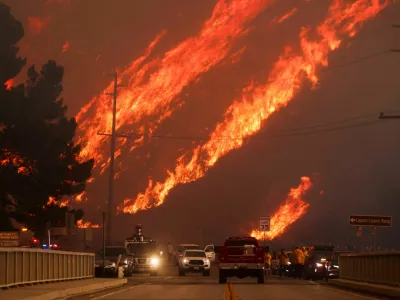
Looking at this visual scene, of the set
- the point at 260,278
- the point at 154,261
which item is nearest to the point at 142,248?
the point at 154,261

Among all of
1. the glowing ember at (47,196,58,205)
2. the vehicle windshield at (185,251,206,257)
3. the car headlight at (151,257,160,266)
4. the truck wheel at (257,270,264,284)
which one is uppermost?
the glowing ember at (47,196,58,205)

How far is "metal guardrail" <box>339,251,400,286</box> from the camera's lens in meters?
35.2

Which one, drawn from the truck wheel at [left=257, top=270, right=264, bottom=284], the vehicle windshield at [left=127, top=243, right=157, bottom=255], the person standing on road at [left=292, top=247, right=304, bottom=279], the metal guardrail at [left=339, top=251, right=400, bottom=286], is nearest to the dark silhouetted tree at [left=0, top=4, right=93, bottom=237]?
the vehicle windshield at [left=127, top=243, right=157, bottom=255]

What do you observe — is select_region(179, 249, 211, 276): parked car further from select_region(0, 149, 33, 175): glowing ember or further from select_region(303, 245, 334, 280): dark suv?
select_region(0, 149, 33, 175): glowing ember

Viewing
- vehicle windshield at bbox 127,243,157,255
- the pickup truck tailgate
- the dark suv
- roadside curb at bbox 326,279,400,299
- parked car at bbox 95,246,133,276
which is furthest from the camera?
vehicle windshield at bbox 127,243,157,255

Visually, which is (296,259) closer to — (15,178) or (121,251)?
(121,251)

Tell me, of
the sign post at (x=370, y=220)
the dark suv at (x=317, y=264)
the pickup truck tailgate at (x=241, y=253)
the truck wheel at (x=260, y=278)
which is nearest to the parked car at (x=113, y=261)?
the pickup truck tailgate at (x=241, y=253)

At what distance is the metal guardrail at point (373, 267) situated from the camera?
116ft

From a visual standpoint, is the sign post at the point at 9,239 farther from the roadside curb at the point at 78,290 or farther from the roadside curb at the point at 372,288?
the roadside curb at the point at 372,288

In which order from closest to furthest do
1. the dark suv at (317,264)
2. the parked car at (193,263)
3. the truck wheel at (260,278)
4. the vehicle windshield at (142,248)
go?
1. the truck wheel at (260,278)
2. the dark suv at (317,264)
3. the vehicle windshield at (142,248)
4. the parked car at (193,263)

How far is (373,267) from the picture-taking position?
131 ft

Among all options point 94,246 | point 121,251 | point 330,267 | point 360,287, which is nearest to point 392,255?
point 360,287

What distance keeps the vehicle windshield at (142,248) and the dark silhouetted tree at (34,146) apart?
2018 centimetres

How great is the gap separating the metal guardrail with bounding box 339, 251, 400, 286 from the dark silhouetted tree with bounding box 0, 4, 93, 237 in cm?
4243
